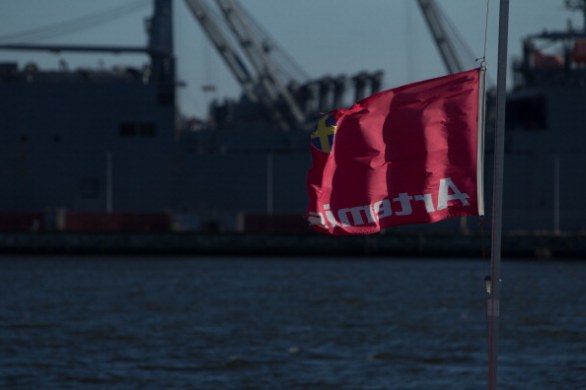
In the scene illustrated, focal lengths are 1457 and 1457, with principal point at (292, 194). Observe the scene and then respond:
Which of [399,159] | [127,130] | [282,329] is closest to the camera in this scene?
[399,159]

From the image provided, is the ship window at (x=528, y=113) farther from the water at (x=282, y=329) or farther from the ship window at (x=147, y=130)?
the water at (x=282, y=329)

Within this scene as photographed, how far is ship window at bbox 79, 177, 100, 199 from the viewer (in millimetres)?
67438

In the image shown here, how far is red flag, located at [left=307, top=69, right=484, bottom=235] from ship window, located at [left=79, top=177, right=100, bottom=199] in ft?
185

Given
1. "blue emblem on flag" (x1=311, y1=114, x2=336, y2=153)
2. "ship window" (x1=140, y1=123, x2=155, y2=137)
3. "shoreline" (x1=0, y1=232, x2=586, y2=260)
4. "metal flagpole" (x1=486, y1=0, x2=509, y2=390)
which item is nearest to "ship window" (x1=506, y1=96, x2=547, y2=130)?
"shoreline" (x1=0, y1=232, x2=586, y2=260)

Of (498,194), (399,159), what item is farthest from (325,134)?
(498,194)

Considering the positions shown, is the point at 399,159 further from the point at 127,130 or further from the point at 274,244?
the point at 127,130

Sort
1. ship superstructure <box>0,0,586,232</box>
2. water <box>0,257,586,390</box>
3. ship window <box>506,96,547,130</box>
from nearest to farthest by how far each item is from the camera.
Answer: water <box>0,257,586,390</box>
ship superstructure <box>0,0,586,232</box>
ship window <box>506,96,547,130</box>

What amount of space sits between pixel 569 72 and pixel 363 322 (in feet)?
138

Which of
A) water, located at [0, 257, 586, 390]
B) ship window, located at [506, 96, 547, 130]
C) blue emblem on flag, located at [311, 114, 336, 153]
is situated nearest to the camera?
blue emblem on flag, located at [311, 114, 336, 153]

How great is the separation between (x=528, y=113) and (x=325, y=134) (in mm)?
62488

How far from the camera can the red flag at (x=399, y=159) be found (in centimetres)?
1138

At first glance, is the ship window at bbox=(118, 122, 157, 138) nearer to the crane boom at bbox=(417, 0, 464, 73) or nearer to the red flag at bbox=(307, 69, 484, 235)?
the crane boom at bbox=(417, 0, 464, 73)

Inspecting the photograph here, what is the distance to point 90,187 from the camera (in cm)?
6756

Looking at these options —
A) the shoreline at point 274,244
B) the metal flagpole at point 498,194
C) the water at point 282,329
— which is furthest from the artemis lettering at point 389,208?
the shoreline at point 274,244
